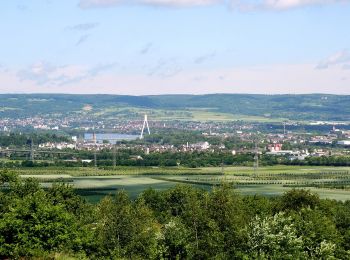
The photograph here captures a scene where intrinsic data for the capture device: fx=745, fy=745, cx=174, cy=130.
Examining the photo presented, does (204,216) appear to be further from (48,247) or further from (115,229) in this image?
(48,247)

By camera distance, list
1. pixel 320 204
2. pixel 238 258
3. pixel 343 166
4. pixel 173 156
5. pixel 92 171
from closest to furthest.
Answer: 1. pixel 238 258
2. pixel 320 204
3. pixel 92 171
4. pixel 343 166
5. pixel 173 156

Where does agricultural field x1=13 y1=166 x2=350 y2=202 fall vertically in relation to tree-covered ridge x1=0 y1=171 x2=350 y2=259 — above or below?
below

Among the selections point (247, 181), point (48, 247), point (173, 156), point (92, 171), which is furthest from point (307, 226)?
point (173, 156)

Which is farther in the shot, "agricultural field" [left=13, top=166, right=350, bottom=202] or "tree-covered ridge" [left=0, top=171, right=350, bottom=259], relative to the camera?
"agricultural field" [left=13, top=166, right=350, bottom=202]

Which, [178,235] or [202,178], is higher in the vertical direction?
[178,235]

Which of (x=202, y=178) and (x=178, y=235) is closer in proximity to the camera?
(x=178, y=235)

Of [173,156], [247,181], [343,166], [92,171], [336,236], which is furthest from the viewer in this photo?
[173,156]

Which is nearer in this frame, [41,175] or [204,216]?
[204,216]

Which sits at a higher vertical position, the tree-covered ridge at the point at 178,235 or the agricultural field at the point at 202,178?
the tree-covered ridge at the point at 178,235
